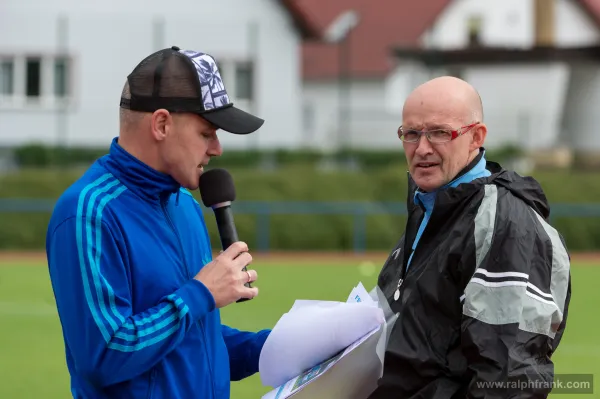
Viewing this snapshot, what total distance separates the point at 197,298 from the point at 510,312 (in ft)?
3.07

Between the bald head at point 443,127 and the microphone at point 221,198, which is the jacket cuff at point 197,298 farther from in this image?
the bald head at point 443,127

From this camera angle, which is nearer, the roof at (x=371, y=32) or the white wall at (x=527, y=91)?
the white wall at (x=527, y=91)

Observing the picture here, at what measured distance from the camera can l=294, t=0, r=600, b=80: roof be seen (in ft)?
144

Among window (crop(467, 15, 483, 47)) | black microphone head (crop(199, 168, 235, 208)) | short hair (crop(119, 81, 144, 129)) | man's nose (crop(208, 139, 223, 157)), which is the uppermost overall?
window (crop(467, 15, 483, 47))

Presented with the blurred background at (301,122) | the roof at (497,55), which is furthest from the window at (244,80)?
the roof at (497,55)

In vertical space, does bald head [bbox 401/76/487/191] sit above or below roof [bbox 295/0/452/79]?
below

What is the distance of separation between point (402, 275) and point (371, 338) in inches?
11.3

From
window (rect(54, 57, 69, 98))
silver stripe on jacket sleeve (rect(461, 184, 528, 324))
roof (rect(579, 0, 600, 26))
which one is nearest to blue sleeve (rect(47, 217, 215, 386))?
silver stripe on jacket sleeve (rect(461, 184, 528, 324))

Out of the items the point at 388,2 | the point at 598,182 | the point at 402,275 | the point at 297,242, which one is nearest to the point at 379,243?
the point at 297,242

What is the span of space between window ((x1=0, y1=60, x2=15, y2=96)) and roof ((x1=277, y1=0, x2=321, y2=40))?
7.71 metres

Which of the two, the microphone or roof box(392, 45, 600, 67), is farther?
roof box(392, 45, 600, 67)

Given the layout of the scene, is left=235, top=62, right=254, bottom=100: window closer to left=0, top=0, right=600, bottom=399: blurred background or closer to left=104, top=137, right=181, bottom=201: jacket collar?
left=0, top=0, right=600, bottom=399: blurred background

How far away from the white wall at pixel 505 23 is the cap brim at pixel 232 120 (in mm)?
40934

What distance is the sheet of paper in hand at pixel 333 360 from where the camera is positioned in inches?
134
